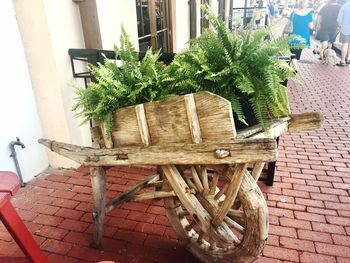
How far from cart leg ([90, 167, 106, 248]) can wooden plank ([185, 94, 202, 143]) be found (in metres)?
0.91

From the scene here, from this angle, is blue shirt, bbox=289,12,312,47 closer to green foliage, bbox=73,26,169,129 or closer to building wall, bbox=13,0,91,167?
building wall, bbox=13,0,91,167

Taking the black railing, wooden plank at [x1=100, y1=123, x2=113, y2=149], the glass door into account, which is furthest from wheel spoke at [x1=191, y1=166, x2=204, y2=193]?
the glass door

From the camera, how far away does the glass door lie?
187 inches

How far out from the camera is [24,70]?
322 centimetres

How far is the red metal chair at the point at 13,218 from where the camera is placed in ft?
4.51

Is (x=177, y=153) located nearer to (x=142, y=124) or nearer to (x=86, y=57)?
(x=142, y=124)

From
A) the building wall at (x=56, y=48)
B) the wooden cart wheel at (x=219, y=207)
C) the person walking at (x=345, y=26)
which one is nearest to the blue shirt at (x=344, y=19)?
the person walking at (x=345, y=26)

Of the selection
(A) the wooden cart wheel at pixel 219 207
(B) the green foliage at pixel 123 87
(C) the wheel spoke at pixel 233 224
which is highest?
(B) the green foliage at pixel 123 87

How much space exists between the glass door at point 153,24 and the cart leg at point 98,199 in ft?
10.0

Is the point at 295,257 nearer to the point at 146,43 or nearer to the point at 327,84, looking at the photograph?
the point at 146,43

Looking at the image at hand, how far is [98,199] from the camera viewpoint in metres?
2.26

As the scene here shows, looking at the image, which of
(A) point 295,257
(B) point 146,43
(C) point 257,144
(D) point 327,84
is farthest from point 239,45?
(D) point 327,84

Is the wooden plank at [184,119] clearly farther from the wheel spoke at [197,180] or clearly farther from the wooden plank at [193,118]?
the wheel spoke at [197,180]

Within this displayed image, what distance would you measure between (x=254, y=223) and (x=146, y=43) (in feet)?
13.3
